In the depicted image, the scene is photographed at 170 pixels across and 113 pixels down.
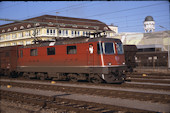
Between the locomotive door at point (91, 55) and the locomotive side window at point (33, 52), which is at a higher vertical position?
the locomotive side window at point (33, 52)

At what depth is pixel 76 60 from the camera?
1859cm

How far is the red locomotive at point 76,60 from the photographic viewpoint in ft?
56.0

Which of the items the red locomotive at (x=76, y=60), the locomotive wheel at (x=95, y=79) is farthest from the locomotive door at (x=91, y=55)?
the locomotive wheel at (x=95, y=79)

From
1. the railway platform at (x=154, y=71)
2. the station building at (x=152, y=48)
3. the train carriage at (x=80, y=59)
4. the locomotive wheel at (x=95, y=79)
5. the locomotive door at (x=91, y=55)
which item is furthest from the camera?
the station building at (x=152, y=48)

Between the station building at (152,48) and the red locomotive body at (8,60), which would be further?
the station building at (152,48)

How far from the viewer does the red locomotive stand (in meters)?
17.1

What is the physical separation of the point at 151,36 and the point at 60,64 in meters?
41.1

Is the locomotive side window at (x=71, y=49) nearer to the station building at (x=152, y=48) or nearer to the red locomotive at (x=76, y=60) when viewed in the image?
the red locomotive at (x=76, y=60)

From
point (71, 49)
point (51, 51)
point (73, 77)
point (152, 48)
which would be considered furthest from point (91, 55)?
point (152, 48)

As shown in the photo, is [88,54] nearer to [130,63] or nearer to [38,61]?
[38,61]

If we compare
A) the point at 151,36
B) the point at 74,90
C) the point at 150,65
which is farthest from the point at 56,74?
the point at 151,36

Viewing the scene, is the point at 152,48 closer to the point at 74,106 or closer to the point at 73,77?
the point at 73,77

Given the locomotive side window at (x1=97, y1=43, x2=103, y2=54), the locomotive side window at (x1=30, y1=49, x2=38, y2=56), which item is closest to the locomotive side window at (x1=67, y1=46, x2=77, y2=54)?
the locomotive side window at (x1=97, y1=43, x2=103, y2=54)

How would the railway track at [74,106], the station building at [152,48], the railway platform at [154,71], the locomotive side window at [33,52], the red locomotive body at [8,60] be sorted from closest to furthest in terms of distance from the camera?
1. the railway track at [74,106]
2. the locomotive side window at [33,52]
3. the red locomotive body at [8,60]
4. the railway platform at [154,71]
5. the station building at [152,48]
